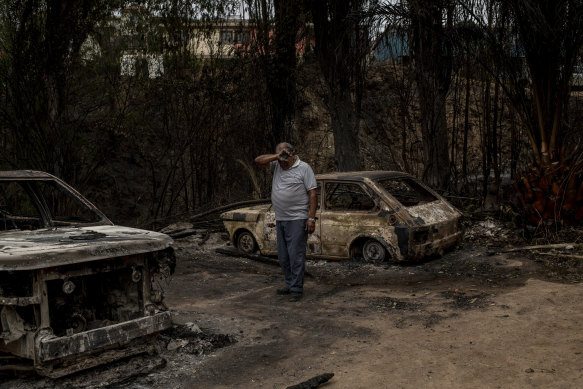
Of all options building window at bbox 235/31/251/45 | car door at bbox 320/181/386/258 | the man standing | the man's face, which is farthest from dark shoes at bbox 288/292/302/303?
building window at bbox 235/31/251/45

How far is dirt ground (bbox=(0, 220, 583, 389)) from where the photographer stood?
468 cm

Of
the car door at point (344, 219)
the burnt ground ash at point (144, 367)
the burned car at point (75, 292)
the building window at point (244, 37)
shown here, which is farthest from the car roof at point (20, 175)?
the building window at point (244, 37)

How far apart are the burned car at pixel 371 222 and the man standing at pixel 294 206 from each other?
175cm

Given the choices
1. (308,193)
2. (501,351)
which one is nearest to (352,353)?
(501,351)

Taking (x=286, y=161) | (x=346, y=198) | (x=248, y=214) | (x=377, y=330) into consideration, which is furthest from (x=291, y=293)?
(x=248, y=214)

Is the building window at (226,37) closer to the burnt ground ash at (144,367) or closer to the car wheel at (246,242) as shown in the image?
the car wheel at (246,242)

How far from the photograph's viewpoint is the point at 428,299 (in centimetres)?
715

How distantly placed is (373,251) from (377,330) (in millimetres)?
3306

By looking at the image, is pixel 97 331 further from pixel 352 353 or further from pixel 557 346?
pixel 557 346

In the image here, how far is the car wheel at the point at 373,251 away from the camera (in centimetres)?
909

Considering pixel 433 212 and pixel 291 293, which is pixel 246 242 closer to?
pixel 291 293

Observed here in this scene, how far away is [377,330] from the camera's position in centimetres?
593

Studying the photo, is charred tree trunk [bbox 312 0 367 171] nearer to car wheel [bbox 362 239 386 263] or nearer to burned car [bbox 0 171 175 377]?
car wheel [bbox 362 239 386 263]

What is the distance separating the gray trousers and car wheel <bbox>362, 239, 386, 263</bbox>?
188cm
